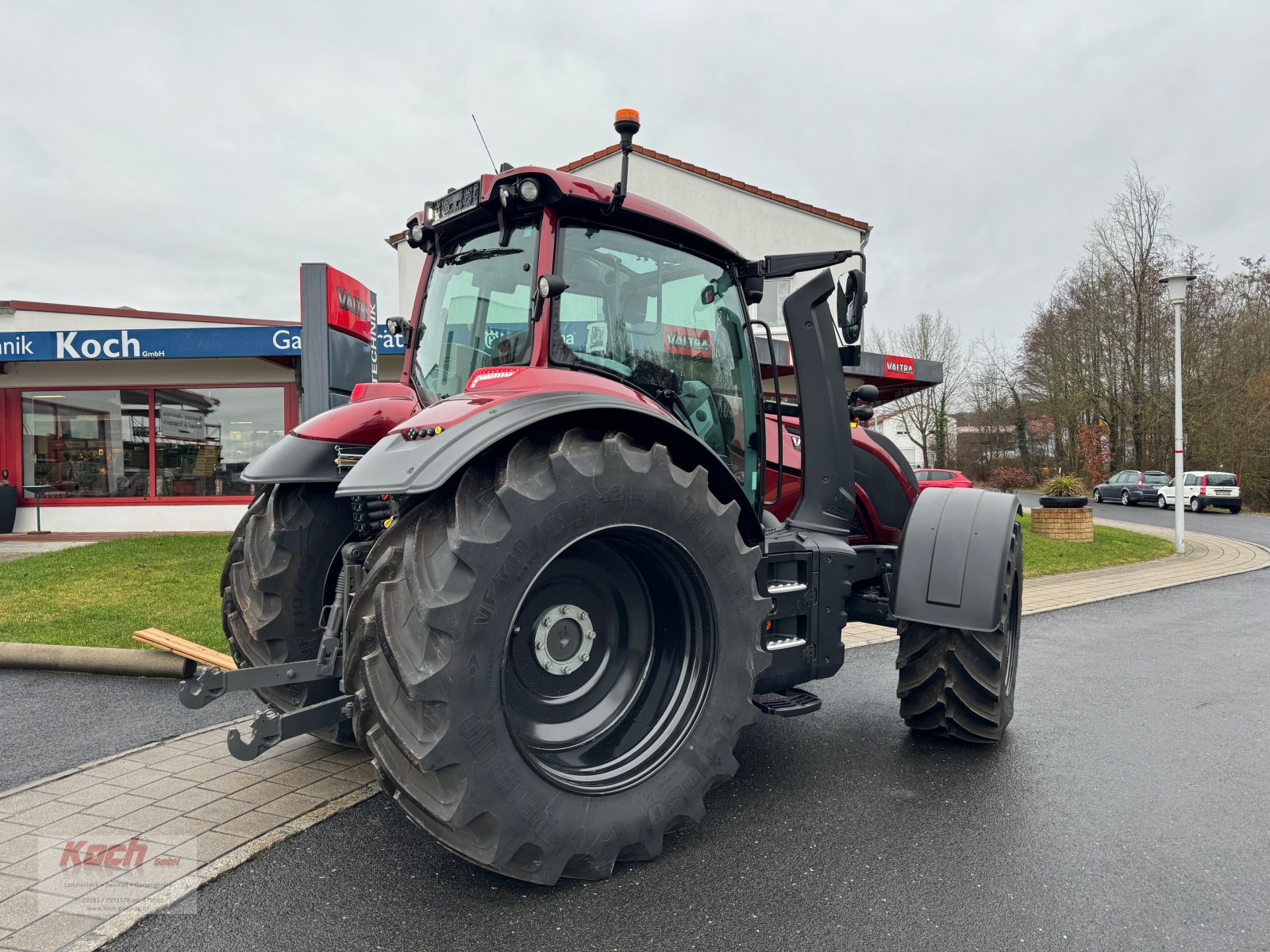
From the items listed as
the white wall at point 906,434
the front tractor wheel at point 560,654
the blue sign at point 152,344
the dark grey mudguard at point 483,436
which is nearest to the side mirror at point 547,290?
the dark grey mudguard at point 483,436

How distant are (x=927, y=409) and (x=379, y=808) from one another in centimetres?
4440

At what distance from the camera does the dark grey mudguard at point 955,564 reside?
3.62m

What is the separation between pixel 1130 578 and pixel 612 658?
10986 millimetres

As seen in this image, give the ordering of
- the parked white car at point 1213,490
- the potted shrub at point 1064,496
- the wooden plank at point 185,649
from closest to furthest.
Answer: the wooden plank at point 185,649, the potted shrub at point 1064,496, the parked white car at point 1213,490

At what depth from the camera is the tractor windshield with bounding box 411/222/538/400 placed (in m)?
3.10

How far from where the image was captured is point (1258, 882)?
9.02ft

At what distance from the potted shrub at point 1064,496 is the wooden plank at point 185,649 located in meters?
14.3

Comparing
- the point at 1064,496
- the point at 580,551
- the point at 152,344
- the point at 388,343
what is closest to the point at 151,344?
the point at 152,344

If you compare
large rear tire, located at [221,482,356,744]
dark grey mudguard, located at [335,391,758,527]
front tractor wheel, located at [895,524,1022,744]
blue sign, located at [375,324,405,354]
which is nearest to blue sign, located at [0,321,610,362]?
blue sign, located at [375,324,405,354]

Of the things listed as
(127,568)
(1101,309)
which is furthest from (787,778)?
(1101,309)

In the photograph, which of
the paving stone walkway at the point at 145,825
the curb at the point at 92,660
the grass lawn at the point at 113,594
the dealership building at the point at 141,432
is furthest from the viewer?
the dealership building at the point at 141,432

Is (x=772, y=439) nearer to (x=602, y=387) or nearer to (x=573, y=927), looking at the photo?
(x=602, y=387)
